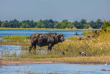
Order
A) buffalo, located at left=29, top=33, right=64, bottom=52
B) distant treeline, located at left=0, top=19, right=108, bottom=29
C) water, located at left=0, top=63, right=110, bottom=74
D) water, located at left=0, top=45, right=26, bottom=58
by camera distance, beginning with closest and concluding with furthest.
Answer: water, located at left=0, top=63, right=110, bottom=74 → buffalo, located at left=29, top=33, right=64, bottom=52 → water, located at left=0, top=45, right=26, bottom=58 → distant treeline, located at left=0, top=19, right=108, bottom=29

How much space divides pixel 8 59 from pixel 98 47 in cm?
725

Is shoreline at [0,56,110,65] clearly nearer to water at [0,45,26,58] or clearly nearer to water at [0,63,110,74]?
water at [0,63,110,74]

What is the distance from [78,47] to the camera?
82.9 feet

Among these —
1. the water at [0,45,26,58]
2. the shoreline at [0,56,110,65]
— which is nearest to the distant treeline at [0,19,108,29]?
the water at [0,45,26,58]

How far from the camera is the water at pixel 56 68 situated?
17031mm

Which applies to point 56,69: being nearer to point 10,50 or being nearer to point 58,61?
point 58,61

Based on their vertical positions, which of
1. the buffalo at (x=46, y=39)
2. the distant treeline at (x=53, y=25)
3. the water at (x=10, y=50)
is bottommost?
the distant treeline at (x=53, y=25)

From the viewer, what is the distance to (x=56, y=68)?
59.5 ft

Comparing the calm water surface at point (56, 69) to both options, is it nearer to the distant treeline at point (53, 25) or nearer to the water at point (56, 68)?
the water at point (56, 68)

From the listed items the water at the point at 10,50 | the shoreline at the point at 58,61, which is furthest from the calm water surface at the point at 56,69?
the water at the point at 10,50

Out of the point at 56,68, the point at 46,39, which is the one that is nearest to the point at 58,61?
the point at 56,68

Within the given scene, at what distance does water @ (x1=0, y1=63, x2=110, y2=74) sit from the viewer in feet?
55.9

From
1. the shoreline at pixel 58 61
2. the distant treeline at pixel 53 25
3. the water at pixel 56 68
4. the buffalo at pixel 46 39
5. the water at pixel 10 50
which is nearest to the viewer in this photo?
the water at pixel 56 68

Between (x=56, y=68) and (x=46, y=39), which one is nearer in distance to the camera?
(x=56, y=68)
